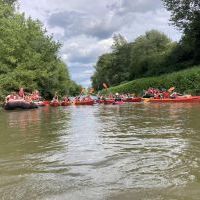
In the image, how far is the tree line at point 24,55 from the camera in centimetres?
3528

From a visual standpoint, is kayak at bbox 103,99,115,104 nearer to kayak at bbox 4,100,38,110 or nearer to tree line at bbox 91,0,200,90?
kayak at bbox 4,100,38,110

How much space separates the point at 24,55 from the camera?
136 ft

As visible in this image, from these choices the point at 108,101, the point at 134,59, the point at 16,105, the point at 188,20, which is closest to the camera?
the point at 16,105

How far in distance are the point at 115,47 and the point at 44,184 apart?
9023 centimetres

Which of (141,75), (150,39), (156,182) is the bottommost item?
(156,182)

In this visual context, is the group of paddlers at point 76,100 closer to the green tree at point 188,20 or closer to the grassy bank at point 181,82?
the grassy bank at point 181,82

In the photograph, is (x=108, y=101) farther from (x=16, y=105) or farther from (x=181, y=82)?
(x=16, y=105)

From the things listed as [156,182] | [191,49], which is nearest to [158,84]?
[191,49]

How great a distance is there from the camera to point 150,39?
257 ft

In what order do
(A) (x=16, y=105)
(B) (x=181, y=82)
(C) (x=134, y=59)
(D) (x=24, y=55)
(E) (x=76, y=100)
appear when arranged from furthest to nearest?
(C) (x=134, y=59) < (B) (x=181, y=82) < (D) (x=24, y=55) < (E) (x=76, y=100) < (A) (x=16, y=105)

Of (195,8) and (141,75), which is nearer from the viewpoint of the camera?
(195,8)

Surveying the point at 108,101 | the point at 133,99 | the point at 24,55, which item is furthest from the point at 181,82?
the point at 24,55

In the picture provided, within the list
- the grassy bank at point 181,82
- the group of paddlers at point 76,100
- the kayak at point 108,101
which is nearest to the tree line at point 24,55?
the group of paddlers at point 76,100

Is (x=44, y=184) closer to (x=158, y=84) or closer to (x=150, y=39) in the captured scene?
(x=158, y=84)
